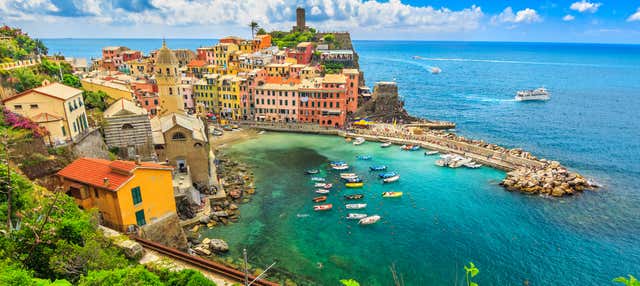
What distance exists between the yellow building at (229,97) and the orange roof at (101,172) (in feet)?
168

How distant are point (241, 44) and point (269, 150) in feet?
207

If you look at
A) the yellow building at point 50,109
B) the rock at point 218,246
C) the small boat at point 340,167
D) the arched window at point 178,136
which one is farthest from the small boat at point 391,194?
the yellow building at point 50,109

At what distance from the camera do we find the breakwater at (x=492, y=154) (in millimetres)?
48594

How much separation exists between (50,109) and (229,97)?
47.9 m

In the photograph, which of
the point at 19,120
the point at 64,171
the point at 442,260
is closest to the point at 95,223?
the point at 64,171

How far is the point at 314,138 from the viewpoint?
71.9 m

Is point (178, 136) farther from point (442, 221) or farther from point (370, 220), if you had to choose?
point (442, 221)

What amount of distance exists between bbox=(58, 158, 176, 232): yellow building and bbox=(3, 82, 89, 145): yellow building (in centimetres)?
593

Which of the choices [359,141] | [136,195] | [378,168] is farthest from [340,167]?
[136,195]

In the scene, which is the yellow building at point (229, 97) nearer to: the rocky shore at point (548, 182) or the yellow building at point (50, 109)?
the yellow building at point (50, 109)

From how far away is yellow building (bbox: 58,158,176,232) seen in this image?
26078 millimetres

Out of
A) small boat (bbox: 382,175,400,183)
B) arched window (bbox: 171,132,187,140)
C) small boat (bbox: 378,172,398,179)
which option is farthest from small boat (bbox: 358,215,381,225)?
arched window (bbox: 171,132,187,140)

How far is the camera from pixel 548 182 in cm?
4859

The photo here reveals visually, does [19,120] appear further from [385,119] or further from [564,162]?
[564,162]
